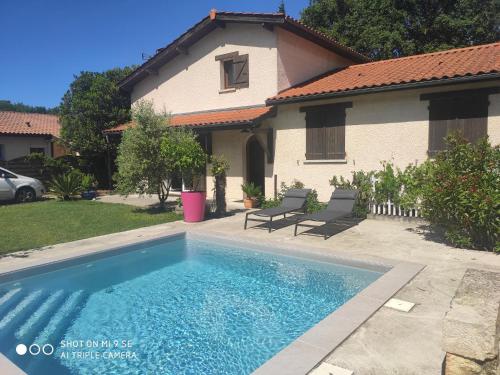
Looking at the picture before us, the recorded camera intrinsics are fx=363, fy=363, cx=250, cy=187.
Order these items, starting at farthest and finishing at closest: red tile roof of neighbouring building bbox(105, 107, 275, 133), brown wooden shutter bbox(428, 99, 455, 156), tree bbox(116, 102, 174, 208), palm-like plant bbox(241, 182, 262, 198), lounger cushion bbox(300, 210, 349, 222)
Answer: palm-like plant bbox(241, 182, 262, 198) → red tile roof of neighbouring building bbox(105, 107, 275, 133) → tree bbox(116, 102, 174, 208) → brown wooden shutter bbox(428, 99, 455, 156) → lounger cushion bbox(300, 210, 349, 222)

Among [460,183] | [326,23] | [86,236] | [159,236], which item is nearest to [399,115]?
[460,183]

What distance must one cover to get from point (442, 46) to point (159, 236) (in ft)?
68.9

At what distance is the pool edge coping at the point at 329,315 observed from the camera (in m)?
3.66

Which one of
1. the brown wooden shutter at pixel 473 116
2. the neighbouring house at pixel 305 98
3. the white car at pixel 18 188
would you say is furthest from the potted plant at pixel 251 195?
the white car at pixel 18 188

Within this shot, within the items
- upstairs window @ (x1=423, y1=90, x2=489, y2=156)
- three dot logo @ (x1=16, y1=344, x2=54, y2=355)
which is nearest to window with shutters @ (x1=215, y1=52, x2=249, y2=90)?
upstairs window @ (x1=423, y1=90, x2=489, y2=156)

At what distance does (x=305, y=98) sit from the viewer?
12.3 m

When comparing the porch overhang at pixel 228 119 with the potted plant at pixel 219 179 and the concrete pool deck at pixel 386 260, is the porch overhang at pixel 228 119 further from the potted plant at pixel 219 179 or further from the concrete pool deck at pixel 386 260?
the concrete pool deck at pixel 386 260

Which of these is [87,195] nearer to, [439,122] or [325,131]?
[325,131]

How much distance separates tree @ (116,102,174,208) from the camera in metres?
12.4

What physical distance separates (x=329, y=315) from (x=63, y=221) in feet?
33.1

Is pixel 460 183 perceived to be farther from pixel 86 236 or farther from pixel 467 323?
pixel 86 236

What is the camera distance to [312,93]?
1215 cm

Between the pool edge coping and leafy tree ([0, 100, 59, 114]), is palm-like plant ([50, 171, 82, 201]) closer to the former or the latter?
the pool edge coping

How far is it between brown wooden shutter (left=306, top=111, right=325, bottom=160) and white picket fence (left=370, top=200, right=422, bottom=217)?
259 cm
